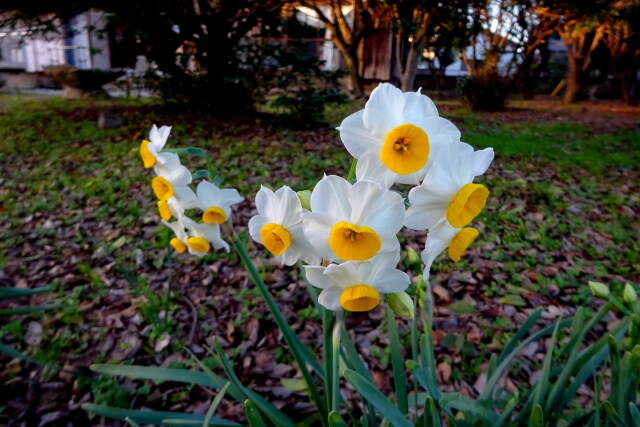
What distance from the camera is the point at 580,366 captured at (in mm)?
1090

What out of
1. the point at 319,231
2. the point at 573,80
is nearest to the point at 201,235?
the point at 319,231

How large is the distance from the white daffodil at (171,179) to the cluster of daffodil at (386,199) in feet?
1.16

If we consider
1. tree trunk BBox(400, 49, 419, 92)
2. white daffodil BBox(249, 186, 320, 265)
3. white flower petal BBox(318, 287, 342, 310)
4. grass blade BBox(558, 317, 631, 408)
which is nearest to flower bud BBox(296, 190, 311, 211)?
white daffodil BBox(249, 186, 320, 265)

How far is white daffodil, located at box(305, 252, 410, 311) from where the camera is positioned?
0.68 meters

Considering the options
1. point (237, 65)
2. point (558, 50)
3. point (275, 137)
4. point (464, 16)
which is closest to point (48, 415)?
point (275, 137)

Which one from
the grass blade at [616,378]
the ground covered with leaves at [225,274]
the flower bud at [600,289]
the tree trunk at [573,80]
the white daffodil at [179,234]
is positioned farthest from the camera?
the tree trunk at [573,80]

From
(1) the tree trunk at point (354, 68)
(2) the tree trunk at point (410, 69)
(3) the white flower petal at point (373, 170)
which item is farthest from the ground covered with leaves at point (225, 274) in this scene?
(1) the tree trunk at point (354, 68)

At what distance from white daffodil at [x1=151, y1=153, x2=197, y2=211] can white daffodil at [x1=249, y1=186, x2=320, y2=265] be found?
0.89 feet

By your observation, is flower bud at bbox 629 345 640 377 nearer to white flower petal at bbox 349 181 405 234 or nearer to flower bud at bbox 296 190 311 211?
white flower petal at bbox 349 181 405 234

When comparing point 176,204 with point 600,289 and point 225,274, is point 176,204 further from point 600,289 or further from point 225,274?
point 225,274

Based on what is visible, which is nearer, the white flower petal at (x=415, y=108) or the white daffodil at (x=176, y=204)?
the white flower petal at (x=415, y=108)

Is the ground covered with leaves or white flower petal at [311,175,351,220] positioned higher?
white flower petal at [311,175,351,220]

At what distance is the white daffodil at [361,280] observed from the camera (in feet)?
2.22

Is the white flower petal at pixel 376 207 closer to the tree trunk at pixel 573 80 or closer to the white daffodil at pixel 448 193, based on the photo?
the white daffodil at pixel 448 193
